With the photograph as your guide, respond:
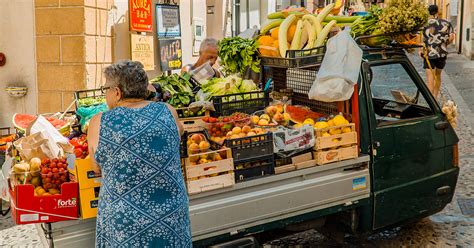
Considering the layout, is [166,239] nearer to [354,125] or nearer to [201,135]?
[201,135]

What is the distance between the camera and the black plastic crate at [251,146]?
157 inches

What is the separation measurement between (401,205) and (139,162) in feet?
8.66

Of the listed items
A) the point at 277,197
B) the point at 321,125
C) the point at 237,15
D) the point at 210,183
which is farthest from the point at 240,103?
the point at 237,15

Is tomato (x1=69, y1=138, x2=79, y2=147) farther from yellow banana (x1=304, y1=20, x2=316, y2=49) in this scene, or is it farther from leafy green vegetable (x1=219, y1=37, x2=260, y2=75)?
yellow banana (x1=304, y1=20, x2=316, y2=49)

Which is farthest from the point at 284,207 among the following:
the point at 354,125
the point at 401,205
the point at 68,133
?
the point at 68,133

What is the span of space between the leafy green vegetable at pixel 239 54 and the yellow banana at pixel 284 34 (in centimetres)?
28

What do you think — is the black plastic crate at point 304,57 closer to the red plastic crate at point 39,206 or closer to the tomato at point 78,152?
the tomato at point 78,152

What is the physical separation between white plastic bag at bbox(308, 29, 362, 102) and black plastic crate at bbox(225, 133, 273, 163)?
2.08ft

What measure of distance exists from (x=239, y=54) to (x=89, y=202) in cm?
234

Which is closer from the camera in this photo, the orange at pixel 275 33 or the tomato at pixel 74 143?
the tomato at pixel 74 143

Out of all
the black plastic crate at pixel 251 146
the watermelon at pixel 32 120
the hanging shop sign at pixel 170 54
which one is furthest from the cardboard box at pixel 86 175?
the hanging shop sign at pixel 170 54

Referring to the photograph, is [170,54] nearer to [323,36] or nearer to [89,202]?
[323,36]

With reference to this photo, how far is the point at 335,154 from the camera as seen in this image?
4340mm

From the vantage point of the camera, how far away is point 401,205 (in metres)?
4.78
